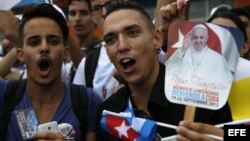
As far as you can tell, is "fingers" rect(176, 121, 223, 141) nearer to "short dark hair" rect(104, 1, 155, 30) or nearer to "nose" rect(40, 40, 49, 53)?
"short dark hair" rect(104, 1, 155, 30)

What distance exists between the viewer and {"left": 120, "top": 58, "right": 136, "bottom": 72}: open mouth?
9.20 ft

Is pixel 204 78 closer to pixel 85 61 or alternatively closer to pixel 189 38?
pixel 189 38

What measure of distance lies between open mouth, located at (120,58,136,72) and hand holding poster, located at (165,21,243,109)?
0.39 m

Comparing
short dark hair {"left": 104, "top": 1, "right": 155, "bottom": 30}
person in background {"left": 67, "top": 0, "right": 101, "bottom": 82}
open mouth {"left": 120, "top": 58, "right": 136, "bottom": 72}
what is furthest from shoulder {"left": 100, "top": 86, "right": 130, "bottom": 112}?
person in background {"left": 67, "top": 0, "right": 101, "bottom": 82}

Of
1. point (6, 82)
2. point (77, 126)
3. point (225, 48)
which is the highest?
point (225, 48)

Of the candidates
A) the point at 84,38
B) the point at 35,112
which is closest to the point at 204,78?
the point at 35,112

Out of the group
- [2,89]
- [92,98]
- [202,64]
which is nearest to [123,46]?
[92,98]

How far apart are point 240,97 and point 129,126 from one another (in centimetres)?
56

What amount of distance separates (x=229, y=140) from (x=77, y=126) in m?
1.01

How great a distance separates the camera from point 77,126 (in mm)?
2943

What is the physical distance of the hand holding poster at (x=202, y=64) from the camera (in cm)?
233

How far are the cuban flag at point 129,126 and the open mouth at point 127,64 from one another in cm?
30

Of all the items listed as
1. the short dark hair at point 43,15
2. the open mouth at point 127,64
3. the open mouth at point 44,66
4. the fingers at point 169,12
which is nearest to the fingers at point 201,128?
the open mouth at point 127,64

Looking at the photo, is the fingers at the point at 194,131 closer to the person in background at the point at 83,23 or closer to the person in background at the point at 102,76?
the person in background at the point at 102,76
